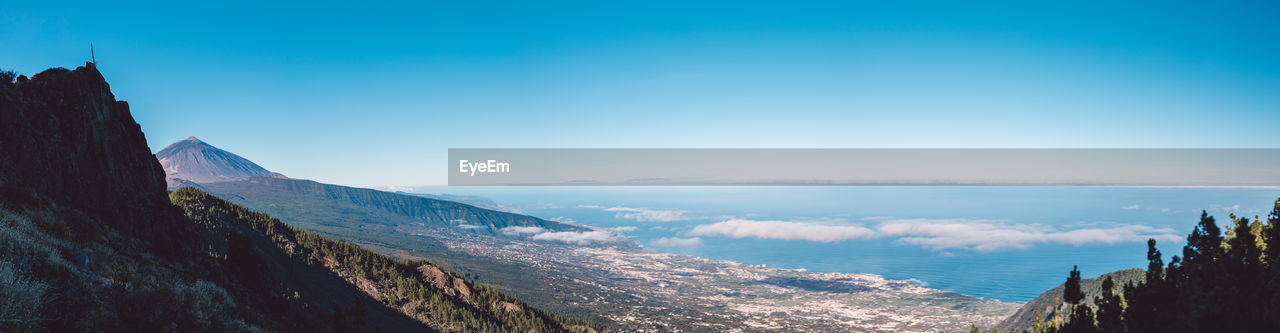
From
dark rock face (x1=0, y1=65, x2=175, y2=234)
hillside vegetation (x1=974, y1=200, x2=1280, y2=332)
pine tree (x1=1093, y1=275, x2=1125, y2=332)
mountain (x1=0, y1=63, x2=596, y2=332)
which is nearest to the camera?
mountain (x1=0, y1=63, x2=596, y2=332)

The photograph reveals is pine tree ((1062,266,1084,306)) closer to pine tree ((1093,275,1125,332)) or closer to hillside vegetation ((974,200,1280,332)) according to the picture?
hillside vegetation ((974,200,1280,332))

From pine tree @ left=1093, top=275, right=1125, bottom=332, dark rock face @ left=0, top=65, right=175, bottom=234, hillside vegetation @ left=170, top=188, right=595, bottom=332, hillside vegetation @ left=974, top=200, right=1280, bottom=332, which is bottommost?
hillside vegetation @ left=170, top=188, right=595, bottom=332

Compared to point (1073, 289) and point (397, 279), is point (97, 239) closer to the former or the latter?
point (1073, 289)

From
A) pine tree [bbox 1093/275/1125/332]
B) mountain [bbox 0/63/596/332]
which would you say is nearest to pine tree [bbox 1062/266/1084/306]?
pine tree [bbox 1093/275/1125/332]

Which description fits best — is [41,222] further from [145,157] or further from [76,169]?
[145,157]

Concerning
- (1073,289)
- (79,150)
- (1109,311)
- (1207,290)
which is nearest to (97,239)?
(79,150)

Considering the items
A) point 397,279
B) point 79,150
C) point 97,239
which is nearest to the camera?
point 97,239

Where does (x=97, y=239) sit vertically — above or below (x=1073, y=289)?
above

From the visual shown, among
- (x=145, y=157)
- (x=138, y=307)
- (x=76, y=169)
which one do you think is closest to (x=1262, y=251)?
(x=138, y=307)
